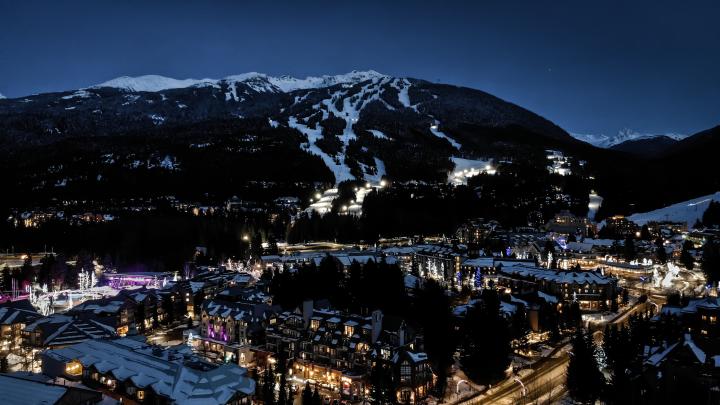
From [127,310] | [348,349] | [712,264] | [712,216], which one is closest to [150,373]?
[348,349]

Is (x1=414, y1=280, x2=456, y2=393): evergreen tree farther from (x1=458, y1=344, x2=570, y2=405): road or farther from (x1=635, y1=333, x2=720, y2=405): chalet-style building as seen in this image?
(x1=635, y1=333, x2=720, y2=405): chalet-style building

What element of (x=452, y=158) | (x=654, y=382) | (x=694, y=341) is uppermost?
(x=452, y=158)

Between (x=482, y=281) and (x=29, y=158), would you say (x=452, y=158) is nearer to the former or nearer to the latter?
(x=482, y=281)

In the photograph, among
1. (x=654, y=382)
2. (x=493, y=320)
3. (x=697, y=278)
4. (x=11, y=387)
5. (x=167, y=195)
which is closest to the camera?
(x=11, y=387)

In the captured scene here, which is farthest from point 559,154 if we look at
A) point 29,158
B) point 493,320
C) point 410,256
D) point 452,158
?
point 29,158

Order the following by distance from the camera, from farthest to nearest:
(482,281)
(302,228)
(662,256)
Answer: (302,228), (662,256), (482,281)

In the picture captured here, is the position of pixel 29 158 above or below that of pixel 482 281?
above
